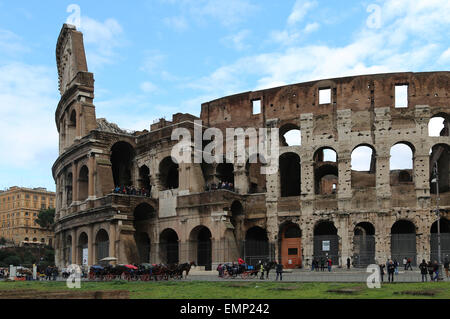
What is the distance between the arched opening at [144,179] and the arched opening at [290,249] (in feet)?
41.2

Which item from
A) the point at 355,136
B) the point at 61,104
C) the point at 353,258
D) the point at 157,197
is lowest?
the point at 353,258

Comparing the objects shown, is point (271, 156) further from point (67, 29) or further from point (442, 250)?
point (67, 29)

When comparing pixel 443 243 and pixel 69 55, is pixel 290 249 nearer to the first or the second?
pixel 443 243

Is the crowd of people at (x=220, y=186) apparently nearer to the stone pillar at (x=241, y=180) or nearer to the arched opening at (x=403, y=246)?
the stone pillar at (x=241, y=180)

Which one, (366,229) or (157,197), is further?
(366,229)

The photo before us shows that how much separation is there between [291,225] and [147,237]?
11959 mm

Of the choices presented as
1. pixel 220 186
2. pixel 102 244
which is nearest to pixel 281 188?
pixel 220 186

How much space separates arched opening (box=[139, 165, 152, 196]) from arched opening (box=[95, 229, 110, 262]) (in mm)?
5016

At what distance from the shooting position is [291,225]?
4153 cm

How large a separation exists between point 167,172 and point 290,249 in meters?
11.8

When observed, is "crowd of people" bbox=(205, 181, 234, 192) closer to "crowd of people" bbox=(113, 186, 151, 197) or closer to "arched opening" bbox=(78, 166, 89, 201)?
"crowd of people" bbox=(113, 186, 151, 197)
